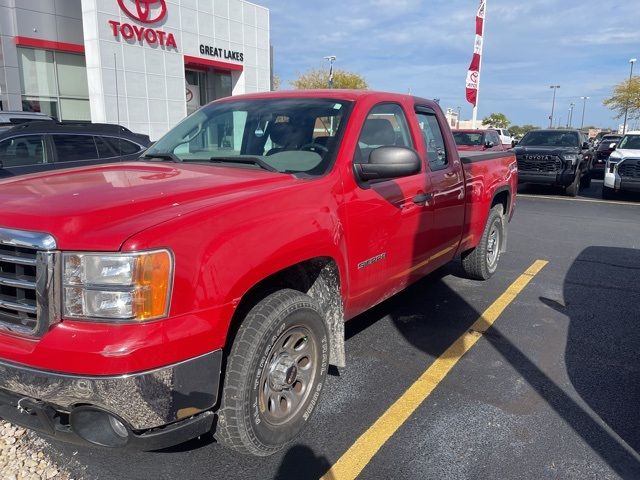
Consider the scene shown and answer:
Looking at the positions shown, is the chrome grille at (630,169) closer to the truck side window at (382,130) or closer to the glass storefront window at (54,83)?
the truck side window at (382,130)

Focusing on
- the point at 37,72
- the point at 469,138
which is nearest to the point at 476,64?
the point at 469,138

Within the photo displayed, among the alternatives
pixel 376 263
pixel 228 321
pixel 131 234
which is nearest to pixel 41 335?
pixel 131 234

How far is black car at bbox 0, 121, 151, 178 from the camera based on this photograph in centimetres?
684

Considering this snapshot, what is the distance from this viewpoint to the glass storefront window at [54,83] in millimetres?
16484

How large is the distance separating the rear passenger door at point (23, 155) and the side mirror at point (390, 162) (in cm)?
561

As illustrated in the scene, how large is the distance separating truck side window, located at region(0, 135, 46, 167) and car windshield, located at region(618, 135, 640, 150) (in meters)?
14.8

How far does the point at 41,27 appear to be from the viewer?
16.3 metres

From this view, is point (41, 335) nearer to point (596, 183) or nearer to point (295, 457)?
point (295, 457)

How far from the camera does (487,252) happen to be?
18.7 feet

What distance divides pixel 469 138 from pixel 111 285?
16493 millimetres

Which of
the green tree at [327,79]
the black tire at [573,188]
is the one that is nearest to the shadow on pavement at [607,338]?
the black tire at [573,188]

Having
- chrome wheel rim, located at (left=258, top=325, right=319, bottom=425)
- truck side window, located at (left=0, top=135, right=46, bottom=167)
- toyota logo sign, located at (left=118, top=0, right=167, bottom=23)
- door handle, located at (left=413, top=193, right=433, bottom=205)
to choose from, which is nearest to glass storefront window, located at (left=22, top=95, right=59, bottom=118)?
toyota logo sign, located at (left=118, top=0, right=167, bottom=23)

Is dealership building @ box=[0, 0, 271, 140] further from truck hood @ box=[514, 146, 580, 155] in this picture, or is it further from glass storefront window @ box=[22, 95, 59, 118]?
truck hood @ box=[514, 146, 580, 155]

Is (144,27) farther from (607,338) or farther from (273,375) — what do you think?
(273,375)
